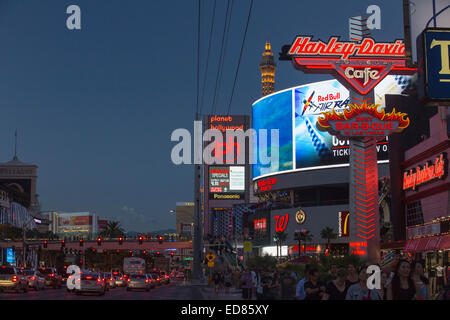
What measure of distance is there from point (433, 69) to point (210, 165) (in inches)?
6961

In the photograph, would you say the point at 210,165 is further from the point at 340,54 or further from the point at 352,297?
the point at 352,297

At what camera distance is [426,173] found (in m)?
40.6

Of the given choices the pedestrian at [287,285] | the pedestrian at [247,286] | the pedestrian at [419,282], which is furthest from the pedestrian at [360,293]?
the pedestrian at [247,286]

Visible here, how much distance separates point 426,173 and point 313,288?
29151 millimetres

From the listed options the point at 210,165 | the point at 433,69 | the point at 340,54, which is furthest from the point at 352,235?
the point at 210,165

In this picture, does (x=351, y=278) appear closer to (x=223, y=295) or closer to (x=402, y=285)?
(x=402, y=285)

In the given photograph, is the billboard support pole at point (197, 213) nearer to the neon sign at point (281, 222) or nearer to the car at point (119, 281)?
the car at point (119, 281)

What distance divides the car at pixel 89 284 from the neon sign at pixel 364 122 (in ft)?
56.5

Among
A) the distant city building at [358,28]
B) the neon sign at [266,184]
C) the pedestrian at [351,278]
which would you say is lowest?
the pedestrian at [351,278]

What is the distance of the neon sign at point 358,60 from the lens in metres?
42.4

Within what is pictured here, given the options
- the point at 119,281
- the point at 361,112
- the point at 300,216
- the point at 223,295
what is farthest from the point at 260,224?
the point at 361,112

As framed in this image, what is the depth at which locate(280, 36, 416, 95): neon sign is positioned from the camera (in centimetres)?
4241
